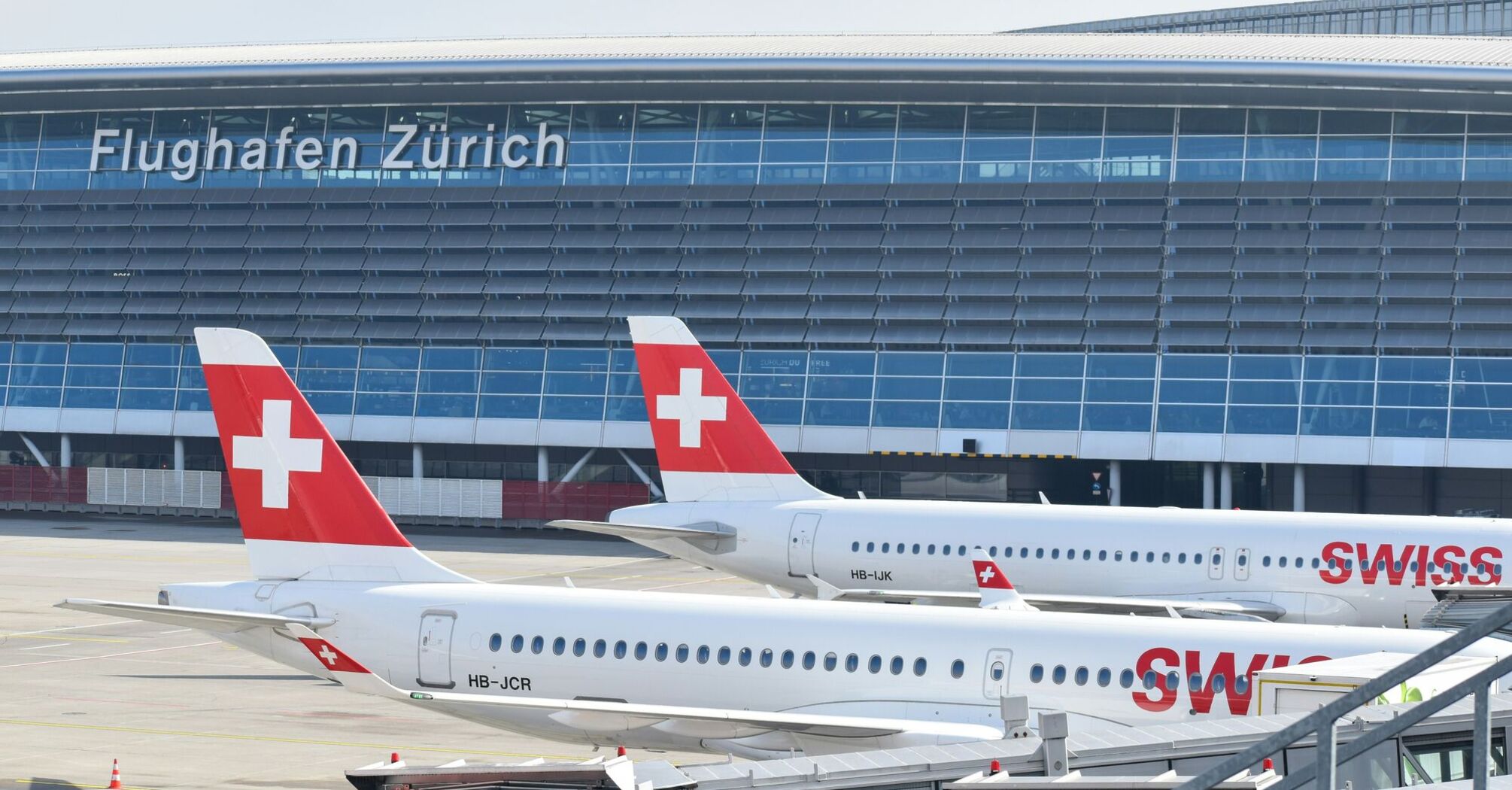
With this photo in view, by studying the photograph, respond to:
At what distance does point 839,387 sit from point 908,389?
2.64 m

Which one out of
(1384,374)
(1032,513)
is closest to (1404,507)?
(1384,374)

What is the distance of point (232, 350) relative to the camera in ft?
75.9

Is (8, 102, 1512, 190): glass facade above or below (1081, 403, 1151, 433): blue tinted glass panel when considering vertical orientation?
above

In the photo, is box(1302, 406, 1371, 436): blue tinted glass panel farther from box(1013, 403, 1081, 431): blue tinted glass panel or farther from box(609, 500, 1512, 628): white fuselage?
box(609, 500, 1512, 628): white fuselage

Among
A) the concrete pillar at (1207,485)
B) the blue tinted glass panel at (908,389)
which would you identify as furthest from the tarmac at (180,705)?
the concrete pillar at (1207,485)

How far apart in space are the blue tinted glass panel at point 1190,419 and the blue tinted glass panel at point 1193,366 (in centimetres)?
123

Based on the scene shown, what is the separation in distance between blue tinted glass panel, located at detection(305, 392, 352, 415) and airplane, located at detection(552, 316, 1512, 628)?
108 feet

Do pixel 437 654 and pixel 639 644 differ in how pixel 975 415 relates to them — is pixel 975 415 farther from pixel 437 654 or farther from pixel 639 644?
pixel 437 654

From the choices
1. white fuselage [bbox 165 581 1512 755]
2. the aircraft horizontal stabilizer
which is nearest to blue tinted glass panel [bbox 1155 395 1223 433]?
the aircraft horizontal stabilizer

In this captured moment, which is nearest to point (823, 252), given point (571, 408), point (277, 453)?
point (571, 408)

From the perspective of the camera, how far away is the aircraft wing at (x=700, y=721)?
1853cm

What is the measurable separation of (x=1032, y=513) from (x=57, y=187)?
181 feet

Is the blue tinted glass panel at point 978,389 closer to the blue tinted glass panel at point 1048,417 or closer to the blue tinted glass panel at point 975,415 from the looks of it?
the blue tinted glass panel at point 975,415

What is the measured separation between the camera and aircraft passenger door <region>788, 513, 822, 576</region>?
3469cm
